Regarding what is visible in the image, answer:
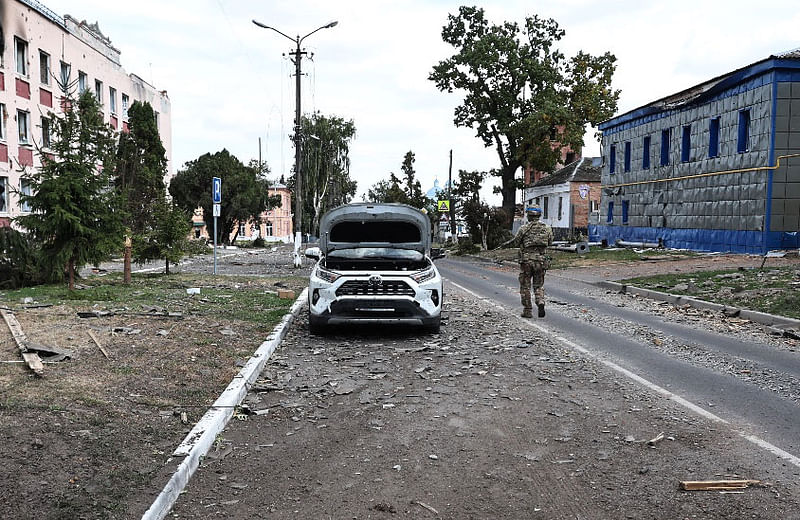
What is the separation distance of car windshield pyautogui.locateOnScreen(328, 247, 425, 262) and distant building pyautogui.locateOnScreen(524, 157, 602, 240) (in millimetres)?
36341

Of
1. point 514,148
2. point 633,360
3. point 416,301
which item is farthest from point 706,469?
point 514,148

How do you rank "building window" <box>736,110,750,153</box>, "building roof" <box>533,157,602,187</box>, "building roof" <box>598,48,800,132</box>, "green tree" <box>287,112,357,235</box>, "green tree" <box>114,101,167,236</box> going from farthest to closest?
"green tree" <box>287,112,357,235</box> < "building roof" <box>533,157,602,187</box> < "building window" <box>736,110,750,153</box> < "building roof" <box>598,48,800,132</box> < "green tree" <box>114,101,167,236</box>

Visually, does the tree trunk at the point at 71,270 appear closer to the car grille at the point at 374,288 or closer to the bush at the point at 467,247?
the car grille at the point at 374,288

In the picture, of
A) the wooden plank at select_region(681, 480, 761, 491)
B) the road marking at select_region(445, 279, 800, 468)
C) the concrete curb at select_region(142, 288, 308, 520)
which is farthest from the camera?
the road marking at select_region(445, 279, 800, 468)

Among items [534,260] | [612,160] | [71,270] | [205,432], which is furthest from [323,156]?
[205,432]

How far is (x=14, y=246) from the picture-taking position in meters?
16.4

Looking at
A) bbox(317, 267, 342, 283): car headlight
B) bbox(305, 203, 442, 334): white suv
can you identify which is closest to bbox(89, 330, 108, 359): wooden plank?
bbox(305, 203, 442, 334): white suv

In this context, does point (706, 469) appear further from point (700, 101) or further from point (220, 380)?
point (700, 101)

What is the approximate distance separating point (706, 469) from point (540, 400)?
6.70 feet

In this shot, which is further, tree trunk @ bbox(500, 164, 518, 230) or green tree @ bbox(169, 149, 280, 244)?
green tree @ bbox(169, 149, 280, 244)

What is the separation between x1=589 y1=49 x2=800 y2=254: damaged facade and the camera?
77.9ft

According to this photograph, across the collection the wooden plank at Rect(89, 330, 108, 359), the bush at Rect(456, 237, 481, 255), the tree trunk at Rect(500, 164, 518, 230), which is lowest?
the bush at Rect(456, 237, 481, 255)

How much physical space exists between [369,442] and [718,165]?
26.1m

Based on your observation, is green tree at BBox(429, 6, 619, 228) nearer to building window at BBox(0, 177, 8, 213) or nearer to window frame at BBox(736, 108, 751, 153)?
window frame at BBox(736, 108, 751, 153)
